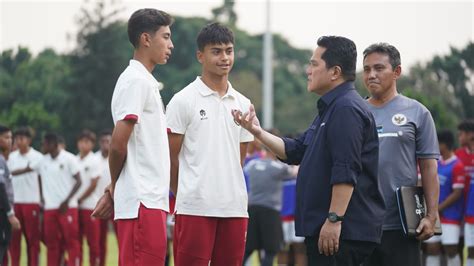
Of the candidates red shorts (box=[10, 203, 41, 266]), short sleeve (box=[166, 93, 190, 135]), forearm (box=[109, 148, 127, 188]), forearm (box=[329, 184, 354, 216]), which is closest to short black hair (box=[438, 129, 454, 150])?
short sleeve (box=[166, 93, 190, 135])

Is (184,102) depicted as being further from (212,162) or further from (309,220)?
(309,220)

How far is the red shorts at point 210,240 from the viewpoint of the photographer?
739 cm

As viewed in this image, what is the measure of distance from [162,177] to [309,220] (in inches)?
43.4

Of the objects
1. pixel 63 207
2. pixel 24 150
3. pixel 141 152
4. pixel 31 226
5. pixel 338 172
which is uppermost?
pixel 141 152

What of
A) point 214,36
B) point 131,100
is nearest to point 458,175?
point 214,36

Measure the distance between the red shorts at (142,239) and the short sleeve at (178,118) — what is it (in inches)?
44.2

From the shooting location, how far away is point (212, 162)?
743 centimetres

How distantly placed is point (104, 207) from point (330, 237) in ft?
5.42

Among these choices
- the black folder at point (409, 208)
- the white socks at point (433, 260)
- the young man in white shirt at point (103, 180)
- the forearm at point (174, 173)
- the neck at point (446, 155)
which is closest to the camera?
the black folder at point (409, 208)

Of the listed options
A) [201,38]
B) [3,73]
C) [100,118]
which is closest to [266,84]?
[3,73]

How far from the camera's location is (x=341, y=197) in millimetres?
6051

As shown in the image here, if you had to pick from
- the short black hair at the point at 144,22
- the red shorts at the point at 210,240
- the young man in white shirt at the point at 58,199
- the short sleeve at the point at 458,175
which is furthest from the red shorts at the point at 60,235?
the short black hair at the point at 144,22

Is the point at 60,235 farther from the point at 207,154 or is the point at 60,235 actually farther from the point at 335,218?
the point at 335,218

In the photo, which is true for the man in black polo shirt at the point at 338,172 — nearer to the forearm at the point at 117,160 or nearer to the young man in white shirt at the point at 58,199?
the forearm at the point at 117,160
